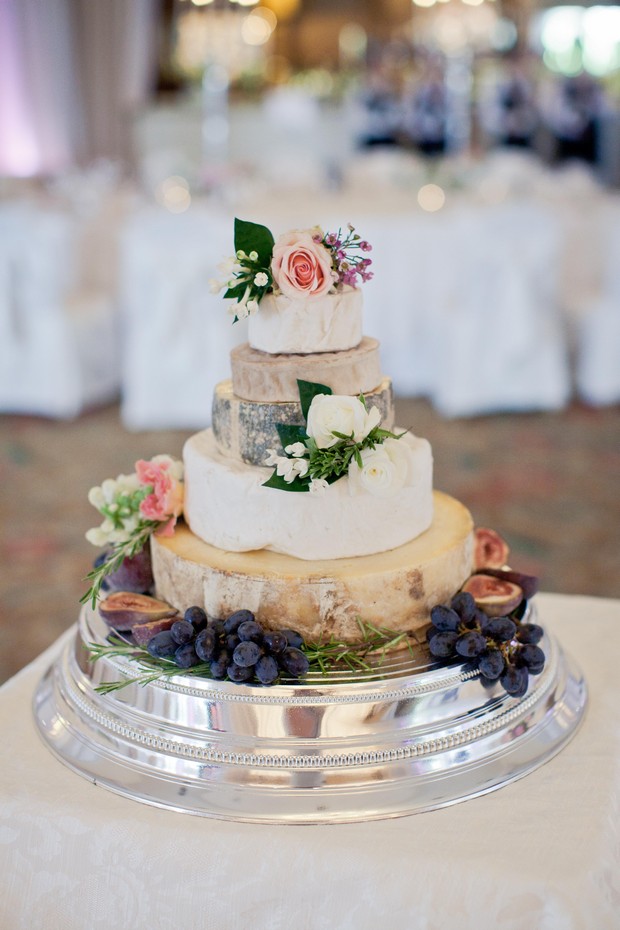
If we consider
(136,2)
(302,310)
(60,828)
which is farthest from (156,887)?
(136,2)

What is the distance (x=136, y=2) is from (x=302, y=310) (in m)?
11.3

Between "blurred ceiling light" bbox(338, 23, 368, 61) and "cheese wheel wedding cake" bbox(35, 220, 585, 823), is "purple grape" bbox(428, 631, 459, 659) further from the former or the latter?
"blurred ceiling light" bbox(338, 23, 368, 61)

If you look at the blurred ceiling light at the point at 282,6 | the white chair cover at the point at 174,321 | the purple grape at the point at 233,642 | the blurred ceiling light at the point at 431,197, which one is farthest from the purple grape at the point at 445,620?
the blurred ceiling light at the point at 282,6

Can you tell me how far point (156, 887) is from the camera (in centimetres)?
138

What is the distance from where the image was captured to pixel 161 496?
1762 millimetres

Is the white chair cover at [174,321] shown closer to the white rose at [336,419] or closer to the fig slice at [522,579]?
the fig slice at [522,579]

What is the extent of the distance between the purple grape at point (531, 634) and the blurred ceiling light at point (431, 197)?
4.85 metres

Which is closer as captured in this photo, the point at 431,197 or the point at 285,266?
the point at 285,266

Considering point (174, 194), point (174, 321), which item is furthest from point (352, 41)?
point (174, 321)

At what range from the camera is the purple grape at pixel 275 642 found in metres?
1.50

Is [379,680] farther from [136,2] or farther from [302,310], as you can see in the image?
[136,2]

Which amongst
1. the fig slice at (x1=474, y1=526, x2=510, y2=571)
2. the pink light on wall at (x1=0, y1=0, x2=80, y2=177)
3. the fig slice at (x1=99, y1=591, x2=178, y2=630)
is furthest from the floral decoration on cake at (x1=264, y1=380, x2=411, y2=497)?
the pink light on wall at (x1=0, y1=0, x2=80, y2=177)

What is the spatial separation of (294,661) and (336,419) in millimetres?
363

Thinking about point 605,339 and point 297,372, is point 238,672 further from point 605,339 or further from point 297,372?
point 605,339
